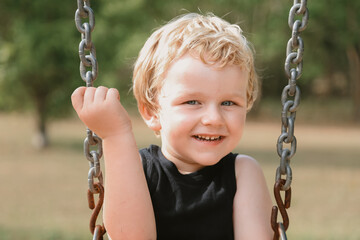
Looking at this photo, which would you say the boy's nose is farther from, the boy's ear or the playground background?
the playground background

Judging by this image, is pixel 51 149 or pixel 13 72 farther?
pixel 51 149

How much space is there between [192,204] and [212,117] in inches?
14.1

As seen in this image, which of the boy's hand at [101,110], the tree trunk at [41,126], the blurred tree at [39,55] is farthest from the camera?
the tree trunk at [41,126]

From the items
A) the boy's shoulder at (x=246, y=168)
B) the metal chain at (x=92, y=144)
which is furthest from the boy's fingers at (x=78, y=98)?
the boy's shoulder at (x=246, y=168)

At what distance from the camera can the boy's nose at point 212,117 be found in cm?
201

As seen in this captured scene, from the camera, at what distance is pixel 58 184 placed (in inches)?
419

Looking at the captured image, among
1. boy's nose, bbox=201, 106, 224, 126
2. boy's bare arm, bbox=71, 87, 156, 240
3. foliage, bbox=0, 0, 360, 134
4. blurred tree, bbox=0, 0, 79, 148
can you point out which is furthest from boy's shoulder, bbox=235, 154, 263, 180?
blurred tree, bbox=0, 0, 79, 148

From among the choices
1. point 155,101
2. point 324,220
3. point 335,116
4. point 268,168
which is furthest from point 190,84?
point 335,116

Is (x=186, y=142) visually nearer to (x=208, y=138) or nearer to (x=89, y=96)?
(x=208, y=138)

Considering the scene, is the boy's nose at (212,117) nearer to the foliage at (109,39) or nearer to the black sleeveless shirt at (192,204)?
the black sleeveless shirt at (192,204)

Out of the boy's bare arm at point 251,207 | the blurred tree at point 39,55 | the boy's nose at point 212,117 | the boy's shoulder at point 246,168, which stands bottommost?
the boy's bare arm at point 251,207

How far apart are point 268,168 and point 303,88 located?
20.7 m

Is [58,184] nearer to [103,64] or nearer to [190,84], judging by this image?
[103,64]

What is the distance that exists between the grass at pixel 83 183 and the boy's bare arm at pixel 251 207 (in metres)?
4.73
